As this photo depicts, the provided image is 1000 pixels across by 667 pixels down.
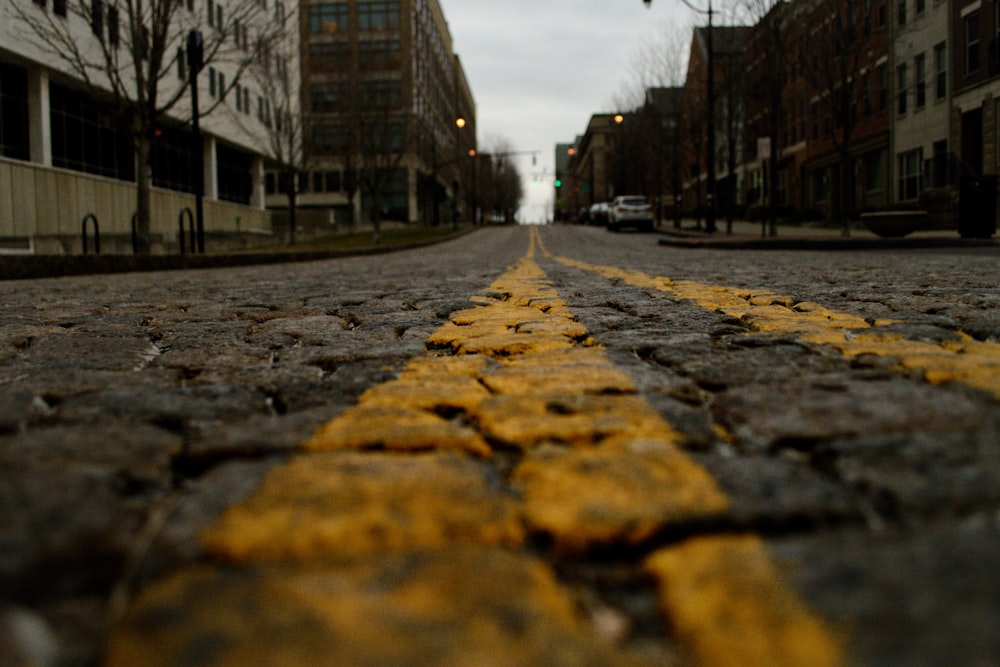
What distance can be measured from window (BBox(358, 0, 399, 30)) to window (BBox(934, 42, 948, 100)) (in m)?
42.8

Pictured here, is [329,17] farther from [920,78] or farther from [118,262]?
[118,262]

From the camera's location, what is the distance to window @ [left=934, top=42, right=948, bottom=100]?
27562mm

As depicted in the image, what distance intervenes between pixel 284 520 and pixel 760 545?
2.58 ft

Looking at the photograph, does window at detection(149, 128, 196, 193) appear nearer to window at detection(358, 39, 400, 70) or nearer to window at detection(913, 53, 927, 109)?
window at detection(913, 53, 927, 109)

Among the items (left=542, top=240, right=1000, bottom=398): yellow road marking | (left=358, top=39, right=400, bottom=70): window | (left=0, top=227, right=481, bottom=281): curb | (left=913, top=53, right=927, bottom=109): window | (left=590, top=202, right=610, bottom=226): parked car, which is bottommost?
(left=542, top=240, right=1000, bottom=398): yellow road marking

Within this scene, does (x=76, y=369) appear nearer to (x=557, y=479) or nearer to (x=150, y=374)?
(x=150, y=374)

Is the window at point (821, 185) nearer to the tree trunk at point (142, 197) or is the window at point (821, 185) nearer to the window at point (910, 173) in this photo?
the window at point (910, 173)

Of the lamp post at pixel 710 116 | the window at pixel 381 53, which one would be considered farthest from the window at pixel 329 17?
the lamp post at pixel 710 116

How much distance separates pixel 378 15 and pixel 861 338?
2548 inches

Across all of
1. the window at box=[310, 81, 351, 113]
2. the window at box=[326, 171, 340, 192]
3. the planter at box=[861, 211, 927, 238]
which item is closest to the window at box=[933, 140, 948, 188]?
the planter at box=[861, 211, 927, 238]

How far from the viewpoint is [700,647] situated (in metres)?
1.06

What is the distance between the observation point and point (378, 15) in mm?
62812

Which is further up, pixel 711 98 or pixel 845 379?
pixel 711 98

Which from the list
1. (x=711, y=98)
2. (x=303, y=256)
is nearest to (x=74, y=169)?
(x=303, y=256)
